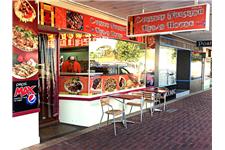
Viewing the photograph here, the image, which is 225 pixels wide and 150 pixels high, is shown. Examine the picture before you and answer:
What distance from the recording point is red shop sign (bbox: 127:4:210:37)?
155 inches

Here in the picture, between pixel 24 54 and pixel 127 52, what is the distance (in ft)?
11.4

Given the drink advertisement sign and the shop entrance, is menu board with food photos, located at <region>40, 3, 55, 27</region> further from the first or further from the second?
the drink advertisement sign

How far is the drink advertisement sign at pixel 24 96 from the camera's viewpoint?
3.50 meters

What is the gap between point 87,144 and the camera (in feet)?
12.7

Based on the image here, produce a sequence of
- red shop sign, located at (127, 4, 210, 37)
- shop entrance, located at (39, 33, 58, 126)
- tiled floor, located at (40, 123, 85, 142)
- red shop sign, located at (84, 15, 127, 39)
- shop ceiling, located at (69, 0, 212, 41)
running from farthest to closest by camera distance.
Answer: red shop sign, located at (84, 15, 127, 39)
shop entrance, located at (39, 33, 58, 126)
shop ceiling, located at (69, 0, 212, 41)
tiled floor, located at (40, 123, 85, 142)
red shop sign, located at (127, 4, 210, 37)

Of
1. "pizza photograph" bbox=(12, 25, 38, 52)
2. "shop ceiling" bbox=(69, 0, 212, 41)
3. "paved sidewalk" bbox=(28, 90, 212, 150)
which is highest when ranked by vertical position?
"shop ceiling" bbox=(69, 0, 212, 41)

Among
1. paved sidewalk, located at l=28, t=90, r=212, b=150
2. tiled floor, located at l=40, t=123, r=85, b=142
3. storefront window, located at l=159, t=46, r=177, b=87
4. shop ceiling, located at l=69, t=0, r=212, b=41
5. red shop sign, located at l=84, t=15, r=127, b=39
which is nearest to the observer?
paved sidewalk, located at l=28, t=90, r=212, b=150

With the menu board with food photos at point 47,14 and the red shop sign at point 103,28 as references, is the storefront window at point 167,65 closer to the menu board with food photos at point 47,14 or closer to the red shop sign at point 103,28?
the red shop sign at point 103,28

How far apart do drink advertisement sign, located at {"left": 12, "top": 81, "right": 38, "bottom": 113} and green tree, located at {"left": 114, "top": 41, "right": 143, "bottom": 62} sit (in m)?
2.83

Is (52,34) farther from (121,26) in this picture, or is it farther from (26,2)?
(121,26)

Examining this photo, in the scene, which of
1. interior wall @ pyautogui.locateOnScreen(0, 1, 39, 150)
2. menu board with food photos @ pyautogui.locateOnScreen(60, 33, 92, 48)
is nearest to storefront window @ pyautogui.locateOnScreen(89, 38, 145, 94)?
menu board with food photos @ pyautogui.locateOnScreen(60, 33, 92, 48)

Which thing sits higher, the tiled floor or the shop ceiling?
the shop ceiling

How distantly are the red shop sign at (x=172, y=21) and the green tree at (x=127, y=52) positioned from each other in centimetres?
121
